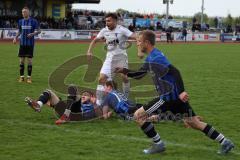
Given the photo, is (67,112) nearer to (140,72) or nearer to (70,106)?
(70,106)

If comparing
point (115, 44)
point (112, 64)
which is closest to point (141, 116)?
point (112, 64)

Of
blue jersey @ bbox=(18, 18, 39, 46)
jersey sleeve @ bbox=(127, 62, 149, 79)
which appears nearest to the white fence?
blue jersey @ bbox=(18, 18, 39, 46)

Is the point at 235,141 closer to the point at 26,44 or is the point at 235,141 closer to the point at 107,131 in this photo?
the point at 107,131

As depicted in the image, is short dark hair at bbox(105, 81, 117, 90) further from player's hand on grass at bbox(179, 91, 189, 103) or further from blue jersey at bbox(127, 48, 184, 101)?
player's hand on grass at bbox(179, 91, 189, 103)

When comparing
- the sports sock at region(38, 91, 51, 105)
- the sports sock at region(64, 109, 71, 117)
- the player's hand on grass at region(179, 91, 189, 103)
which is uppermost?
the player's hand on grass at region(179, 91, 189, 103)

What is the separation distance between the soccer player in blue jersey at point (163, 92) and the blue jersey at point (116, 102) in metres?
2.35

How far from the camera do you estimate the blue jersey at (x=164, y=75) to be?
7012 millimetres

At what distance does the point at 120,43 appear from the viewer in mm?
10844

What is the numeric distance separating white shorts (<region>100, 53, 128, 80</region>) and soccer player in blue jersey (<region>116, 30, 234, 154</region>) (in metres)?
3.21

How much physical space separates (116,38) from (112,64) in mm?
556

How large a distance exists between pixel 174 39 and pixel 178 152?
5236 cm

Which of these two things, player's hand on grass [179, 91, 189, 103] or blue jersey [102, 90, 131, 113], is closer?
player's hand on grass [179, 91, 189, 103]

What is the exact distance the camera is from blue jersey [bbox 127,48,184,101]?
23.0ft

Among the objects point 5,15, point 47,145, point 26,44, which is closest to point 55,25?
point 5,15
